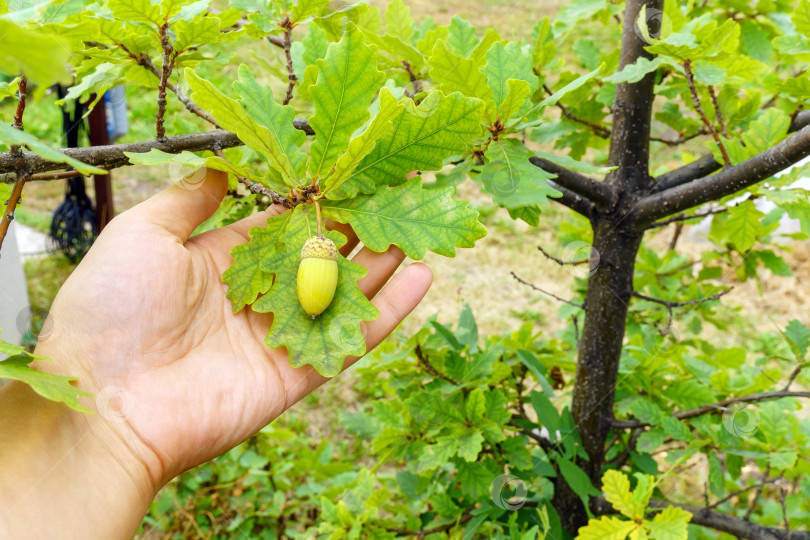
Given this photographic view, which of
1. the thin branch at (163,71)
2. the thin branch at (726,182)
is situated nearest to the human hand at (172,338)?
the thin branch at (163,71)

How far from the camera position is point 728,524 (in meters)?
1.58

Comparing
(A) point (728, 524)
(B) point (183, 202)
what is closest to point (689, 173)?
(A) point (728, 524)

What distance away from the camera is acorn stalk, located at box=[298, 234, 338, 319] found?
0.95m

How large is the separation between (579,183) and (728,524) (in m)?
0.97

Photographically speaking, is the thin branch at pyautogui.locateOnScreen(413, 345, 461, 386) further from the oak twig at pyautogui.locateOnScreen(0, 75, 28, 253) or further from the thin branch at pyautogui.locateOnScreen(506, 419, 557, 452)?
the oak twig at pyautogui.locateOnScreen(0, 75, 28, 253)

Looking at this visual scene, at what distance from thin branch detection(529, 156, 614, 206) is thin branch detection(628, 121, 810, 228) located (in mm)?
78

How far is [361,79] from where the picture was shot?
95cm

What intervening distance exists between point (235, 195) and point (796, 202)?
1187 millimetres

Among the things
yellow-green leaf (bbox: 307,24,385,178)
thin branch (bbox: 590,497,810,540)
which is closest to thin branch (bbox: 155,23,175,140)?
yellow-green leaf (bbox: 307,24,385,178)

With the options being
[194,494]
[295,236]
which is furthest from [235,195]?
[194,494]

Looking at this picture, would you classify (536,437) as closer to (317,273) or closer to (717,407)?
(717,407)

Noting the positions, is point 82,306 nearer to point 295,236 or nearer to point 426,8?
point 295,236

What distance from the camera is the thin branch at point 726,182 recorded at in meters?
1.11

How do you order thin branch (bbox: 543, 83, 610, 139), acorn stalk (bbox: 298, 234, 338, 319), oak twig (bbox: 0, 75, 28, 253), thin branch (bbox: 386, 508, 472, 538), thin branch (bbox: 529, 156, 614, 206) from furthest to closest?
1. thin branch (bbox: 386, 508, 472, 538)
2. thin branch (bbox: 543, 83, 610, 139)
3. thin branch (bbox: 529, 156, 614, 206)
4. acorn stalk (bbox: 298, 234, 338, 319)
5. oak twig (bbox: 0, 75, 28, 253)
